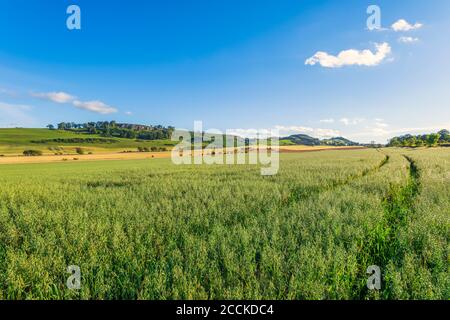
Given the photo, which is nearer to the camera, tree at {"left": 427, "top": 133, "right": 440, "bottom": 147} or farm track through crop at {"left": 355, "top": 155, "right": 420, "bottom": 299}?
farm track through crop at {"left": 355, "top": 155, "right": 420, "bottom": 299}

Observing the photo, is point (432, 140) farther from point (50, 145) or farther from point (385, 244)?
point (50, 145)

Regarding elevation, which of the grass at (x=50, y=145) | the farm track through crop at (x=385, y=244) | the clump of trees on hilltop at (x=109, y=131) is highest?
the clump of trees on hilltop at (x=109, y=131)

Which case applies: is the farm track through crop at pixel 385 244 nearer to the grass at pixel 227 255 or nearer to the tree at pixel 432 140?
the grass at pixel 227 255

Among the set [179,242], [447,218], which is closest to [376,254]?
[447,218]

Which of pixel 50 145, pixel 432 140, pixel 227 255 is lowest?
pixel 227 255

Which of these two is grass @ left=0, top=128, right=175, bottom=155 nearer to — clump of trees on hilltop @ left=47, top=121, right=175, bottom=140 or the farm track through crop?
clump of trees on hilltop @ left=47, top=121, right=175, bottom=140

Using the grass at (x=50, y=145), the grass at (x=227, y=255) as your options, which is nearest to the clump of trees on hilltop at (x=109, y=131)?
the grass at (x=50, y=145)

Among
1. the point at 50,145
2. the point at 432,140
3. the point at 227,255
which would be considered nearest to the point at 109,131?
the point at 50,145

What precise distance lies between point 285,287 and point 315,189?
10727 mm

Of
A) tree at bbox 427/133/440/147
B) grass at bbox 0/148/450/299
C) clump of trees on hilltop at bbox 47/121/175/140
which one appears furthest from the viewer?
clump of trees on hilltop at bbox 47/121/175/140

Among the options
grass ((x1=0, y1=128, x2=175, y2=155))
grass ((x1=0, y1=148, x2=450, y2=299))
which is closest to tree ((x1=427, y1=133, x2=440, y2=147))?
grass ((x1=0, y1=128, x2=175, y2=155))

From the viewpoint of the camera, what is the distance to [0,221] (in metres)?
7.35
